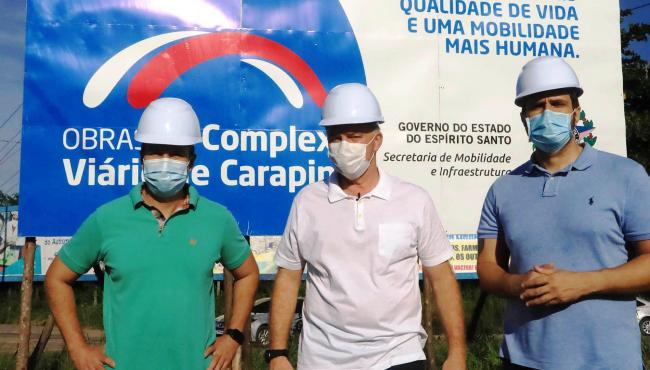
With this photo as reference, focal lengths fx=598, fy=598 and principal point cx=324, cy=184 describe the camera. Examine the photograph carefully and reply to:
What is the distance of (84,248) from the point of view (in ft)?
8.61

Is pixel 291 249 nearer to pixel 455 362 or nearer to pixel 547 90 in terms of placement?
pixel 455 362

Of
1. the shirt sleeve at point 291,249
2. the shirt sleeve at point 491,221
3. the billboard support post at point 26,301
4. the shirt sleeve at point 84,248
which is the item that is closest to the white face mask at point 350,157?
the shirt sleeve at point 291,249

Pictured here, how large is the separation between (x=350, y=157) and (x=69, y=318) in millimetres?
1442

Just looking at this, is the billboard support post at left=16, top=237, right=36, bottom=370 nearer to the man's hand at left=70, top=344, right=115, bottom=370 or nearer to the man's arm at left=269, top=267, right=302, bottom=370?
the man's hand at left=70, top=344, right=115, bottom=370

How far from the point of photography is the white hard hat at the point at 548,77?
267 centimetres

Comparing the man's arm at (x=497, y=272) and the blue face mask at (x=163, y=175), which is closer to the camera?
the man's arm at (x=497, y=272)

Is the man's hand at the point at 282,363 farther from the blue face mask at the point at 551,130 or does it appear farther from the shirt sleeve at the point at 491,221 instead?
the blue face mask at the point at 551,130

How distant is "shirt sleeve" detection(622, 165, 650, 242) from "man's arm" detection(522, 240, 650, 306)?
0.05 m

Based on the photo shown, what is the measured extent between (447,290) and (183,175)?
1318 millimetres

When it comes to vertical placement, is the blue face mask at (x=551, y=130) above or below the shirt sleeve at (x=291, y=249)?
above

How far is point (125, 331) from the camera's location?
2.56 metres

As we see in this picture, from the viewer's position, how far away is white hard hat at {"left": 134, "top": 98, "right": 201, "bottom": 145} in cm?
274

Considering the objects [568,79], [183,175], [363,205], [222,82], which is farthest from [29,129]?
[568,79]

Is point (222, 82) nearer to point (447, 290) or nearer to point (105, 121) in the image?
point (105, 121)
